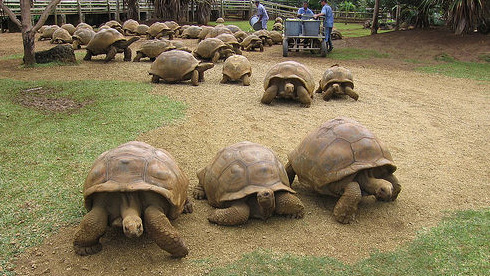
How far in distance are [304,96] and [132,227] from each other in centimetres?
485

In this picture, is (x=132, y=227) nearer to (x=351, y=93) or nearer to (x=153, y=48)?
(x=351, y=93)

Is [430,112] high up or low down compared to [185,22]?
down

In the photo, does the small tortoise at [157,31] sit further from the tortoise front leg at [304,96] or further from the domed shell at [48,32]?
the tortoise front leg at [304,96]

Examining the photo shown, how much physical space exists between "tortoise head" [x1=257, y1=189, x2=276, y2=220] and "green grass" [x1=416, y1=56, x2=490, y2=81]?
8878mm

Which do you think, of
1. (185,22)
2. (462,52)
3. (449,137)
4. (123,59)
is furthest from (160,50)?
(185,22)

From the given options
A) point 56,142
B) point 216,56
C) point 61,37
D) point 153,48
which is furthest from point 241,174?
point 61,37

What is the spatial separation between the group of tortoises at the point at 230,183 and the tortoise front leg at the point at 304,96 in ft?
10.3

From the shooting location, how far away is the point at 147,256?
9.71 ft

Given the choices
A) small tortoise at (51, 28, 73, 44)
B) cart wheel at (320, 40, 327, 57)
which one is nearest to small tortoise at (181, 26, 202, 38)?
small tortoise at (51, 28, 73, 44)

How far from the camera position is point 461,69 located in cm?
1135

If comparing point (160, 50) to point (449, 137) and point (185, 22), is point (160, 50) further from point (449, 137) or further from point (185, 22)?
point (185, 22)

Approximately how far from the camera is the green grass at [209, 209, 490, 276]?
2836 millimetres

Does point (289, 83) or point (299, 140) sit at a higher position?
point (289, 83)

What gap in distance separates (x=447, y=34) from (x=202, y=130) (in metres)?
12.6
